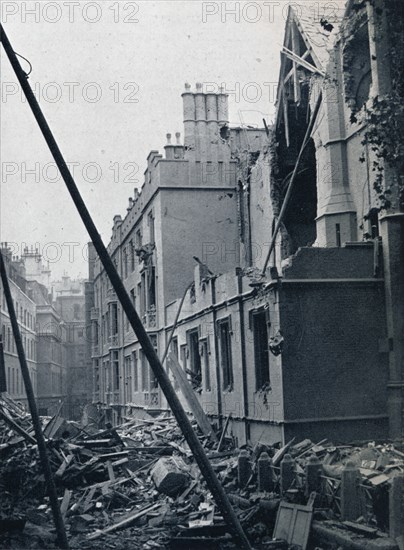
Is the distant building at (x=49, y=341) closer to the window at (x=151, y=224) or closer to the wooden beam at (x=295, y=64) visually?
the window at (x=151, y=224)

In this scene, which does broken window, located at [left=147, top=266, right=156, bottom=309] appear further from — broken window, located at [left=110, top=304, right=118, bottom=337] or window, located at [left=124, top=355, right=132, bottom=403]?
broken window, located at [left=110, top=304, right=118, bottom=337]

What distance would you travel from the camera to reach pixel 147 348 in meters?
6.81

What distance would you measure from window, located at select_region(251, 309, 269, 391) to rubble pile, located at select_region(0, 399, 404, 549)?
7.62 ft

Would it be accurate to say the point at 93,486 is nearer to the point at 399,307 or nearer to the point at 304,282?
the point at 304,282

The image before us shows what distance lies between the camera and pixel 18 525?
10.8 m

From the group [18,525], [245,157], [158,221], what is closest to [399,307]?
[18,525]

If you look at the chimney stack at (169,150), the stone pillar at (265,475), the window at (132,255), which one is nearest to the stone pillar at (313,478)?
the stone pillar at (265,475)

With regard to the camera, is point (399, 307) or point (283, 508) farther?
point (399, 307)

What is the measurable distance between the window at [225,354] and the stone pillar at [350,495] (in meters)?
10.4

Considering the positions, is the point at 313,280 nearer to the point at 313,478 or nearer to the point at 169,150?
the point at 313,478

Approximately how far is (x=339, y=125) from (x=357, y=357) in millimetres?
6825

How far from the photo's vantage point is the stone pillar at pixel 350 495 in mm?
10206

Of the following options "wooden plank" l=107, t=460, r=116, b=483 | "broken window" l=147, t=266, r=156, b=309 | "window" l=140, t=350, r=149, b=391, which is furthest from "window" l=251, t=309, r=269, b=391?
"window" l=140, t=350, r=149, b=391

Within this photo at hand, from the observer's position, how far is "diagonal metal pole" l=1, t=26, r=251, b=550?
6.66m
